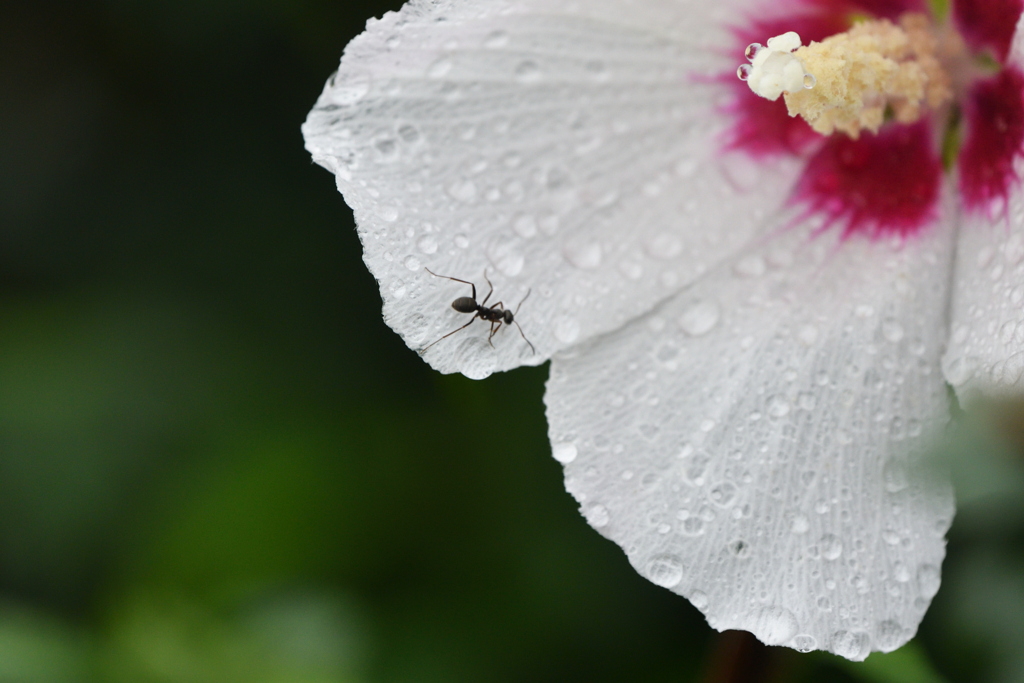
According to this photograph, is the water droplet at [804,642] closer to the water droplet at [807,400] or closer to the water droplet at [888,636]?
the water droplet at [888,636]

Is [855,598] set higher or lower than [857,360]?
lower

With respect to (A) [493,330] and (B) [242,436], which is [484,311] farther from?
(B) [242,436]

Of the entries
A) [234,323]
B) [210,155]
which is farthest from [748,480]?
[210,155]

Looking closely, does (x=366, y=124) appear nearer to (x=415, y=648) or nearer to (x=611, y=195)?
(x=611, y=195)

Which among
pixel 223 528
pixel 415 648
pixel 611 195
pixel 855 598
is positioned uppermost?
pixel 611 195

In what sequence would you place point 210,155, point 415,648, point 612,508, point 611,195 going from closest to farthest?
point 612,508
point 611,195
point 415,648
point 210,155

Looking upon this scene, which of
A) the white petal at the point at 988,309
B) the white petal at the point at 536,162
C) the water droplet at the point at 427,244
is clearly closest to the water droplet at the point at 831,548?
the white petal at the point at 988,309
